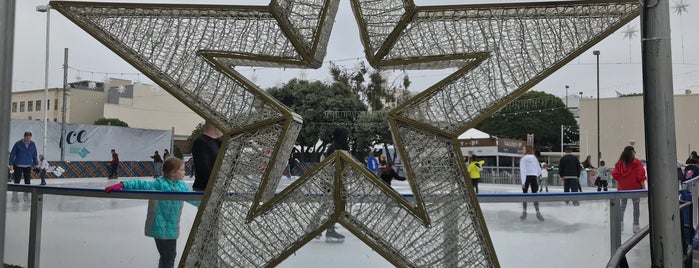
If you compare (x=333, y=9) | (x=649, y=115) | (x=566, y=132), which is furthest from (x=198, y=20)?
(x=566, y=132)

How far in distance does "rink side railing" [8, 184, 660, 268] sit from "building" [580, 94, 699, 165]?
92.7ft

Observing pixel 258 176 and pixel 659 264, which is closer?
pixel 659 264

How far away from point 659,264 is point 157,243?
3.47 meters

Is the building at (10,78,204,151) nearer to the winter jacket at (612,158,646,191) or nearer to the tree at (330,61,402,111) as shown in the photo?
the tree at (330,61,402,111)

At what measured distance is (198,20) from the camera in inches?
137

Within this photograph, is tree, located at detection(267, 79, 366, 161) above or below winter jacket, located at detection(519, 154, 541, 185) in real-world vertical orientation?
above

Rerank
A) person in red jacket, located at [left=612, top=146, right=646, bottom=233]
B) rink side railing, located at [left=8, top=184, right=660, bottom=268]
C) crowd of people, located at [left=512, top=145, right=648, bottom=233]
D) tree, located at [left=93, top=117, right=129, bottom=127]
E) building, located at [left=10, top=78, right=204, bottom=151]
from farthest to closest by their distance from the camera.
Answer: building, located at [left=10, top=78, right=204, bottom=151] < tree, located at [left=93, top=117, right=129, bottom=127] < person in red jacket, located at [left=612, top=146, right=646, bottom=233] < crowd of people, located at [left=512, top=145, right=648, bottom=233] < rink side railing, located at [left=8, top=184, right=660, bottom=268]

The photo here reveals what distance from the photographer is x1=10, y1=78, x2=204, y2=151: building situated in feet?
153

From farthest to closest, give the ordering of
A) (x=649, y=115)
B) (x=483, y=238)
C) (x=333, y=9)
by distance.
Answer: (x=333, y=9), (x=483, y=238), (x=649, y=115)

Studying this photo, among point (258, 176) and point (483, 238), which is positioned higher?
point (258, 176)

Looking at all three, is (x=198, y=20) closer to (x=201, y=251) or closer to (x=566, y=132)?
(x=201, y=251)

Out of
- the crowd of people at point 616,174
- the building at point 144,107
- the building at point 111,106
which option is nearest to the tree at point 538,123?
the building at point 144,107

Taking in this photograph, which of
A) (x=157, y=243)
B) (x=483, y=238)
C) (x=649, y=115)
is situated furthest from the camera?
(x=157, y=243)

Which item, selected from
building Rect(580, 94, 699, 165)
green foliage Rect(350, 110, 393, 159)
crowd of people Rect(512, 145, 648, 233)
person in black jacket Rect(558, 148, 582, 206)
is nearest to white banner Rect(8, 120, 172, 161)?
green foliage Rect(350, 110, 393, 159)
